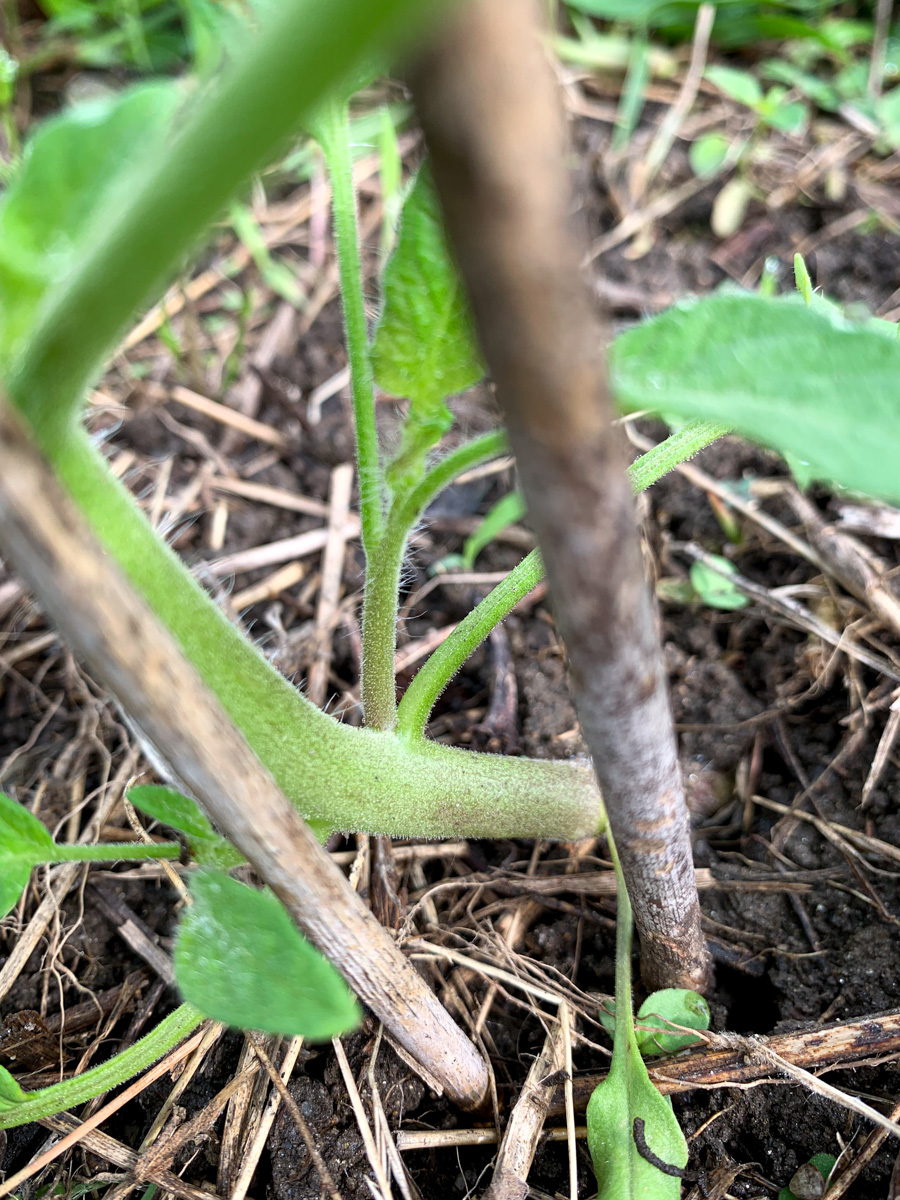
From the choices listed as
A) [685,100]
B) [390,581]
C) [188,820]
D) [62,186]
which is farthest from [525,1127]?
[685,100]

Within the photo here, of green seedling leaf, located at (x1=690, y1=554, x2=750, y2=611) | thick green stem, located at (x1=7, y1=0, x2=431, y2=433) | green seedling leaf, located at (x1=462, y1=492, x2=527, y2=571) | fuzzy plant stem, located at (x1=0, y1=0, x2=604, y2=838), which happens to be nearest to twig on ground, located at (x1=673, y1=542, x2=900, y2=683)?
green seedling leaf, located at (x1=690, y1=554, x2=750, y2=611)

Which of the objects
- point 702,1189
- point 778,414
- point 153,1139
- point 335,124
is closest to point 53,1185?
point 153,1139

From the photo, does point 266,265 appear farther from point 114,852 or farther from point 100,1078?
point 100,1078

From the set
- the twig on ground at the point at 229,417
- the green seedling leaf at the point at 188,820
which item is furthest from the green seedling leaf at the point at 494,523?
the green seedling leaf at the point at 188,820

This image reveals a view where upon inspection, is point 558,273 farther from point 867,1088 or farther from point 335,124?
point 867,1088

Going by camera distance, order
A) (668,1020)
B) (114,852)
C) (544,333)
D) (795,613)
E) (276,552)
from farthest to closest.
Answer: (276,552)
(795,613)
(668,1020)
(114,852)
(544,333)

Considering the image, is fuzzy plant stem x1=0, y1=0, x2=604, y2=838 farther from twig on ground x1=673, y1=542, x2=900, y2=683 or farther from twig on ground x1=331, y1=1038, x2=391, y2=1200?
twig on ground x1=673, y1=542, x2=900, y2=683

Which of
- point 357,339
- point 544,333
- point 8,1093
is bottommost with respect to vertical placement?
point 8,1093
